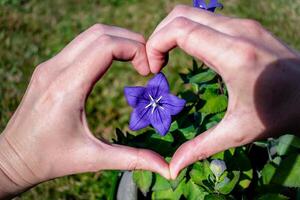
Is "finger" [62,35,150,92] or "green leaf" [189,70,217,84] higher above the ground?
"finger" [62,35,150,92]

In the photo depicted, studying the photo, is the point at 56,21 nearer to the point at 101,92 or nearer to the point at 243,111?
the point at 101,92

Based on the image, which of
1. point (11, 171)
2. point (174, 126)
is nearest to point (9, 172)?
point (11, 171)

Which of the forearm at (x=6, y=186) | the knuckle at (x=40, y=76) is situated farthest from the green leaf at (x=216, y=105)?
the forearm at (x=6, y=186)

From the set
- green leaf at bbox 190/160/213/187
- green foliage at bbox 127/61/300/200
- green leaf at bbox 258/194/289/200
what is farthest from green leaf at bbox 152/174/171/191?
green leaf at bbox 258/194/289/200

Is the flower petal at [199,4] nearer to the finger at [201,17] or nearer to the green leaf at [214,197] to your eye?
the finger at [201,17]

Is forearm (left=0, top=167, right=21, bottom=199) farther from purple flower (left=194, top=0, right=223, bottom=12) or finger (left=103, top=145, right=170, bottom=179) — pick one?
purple flower (left=194, top=0, right=223, bottom=12)

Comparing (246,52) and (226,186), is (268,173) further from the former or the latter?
(246,52)
